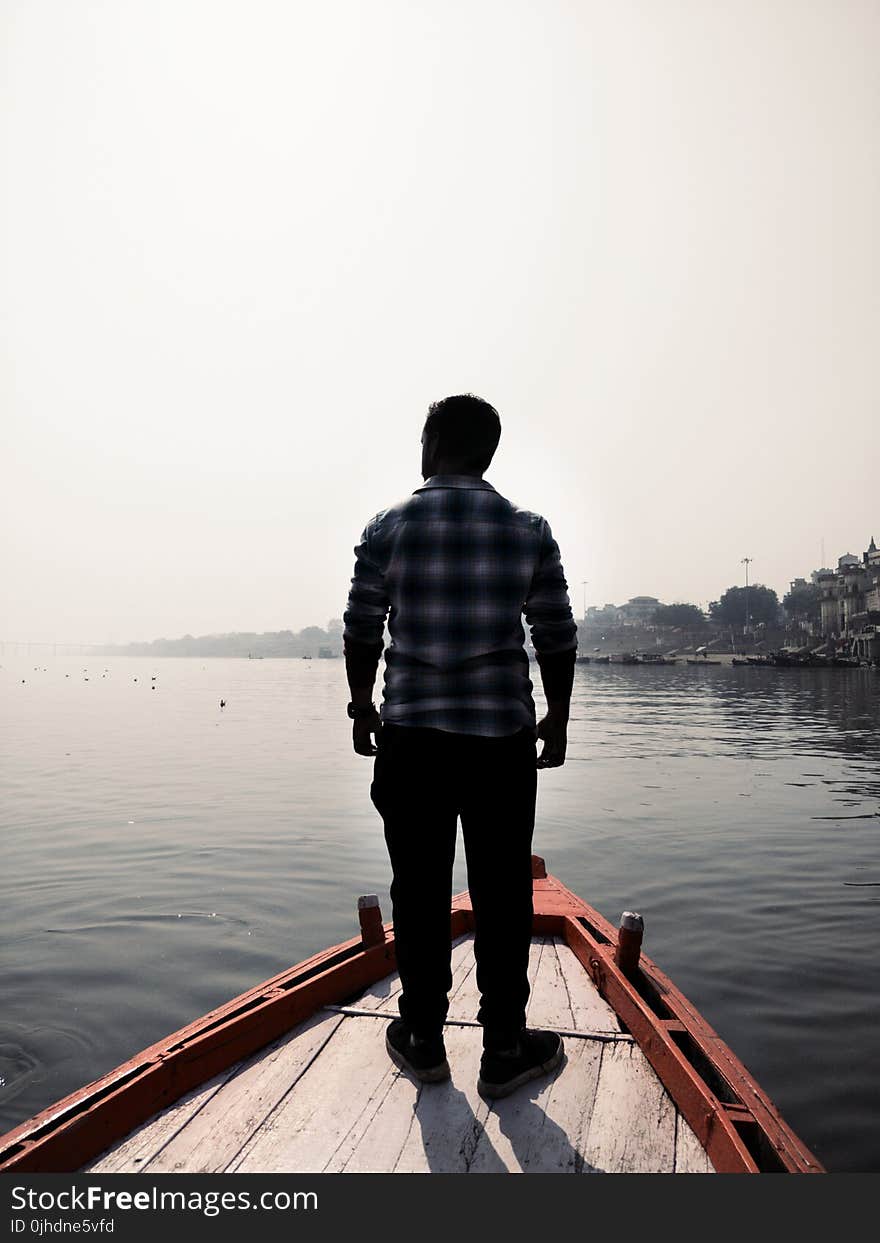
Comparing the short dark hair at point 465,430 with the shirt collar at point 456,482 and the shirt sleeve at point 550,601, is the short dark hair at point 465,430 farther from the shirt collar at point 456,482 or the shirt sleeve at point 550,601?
the shirt sleeve at point 550,601

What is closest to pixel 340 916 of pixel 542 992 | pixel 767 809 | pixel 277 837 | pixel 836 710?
pixel 277 837

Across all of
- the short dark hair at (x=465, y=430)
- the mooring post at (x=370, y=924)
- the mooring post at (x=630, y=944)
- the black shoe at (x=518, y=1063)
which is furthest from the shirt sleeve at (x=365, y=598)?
the mooring post at (x=630, y=944)

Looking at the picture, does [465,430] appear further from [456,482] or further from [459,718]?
[459,718]

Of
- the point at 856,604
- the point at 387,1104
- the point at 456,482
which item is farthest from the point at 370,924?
the point at 856,604

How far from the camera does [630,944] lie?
4695 millimetres

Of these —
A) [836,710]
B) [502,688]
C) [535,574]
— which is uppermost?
[535,574]

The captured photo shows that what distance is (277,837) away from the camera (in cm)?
1520

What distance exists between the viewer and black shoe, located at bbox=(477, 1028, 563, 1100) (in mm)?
3383

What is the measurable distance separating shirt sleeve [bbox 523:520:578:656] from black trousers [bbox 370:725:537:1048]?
1.53 feet

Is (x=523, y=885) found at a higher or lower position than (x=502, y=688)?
lower

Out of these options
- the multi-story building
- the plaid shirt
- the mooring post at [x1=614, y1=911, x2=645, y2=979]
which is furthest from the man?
the multi-story building

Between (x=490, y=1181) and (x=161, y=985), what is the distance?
6.42m

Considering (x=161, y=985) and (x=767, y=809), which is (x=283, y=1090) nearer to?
(x=161, y=985)

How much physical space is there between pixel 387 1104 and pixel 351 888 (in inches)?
344
